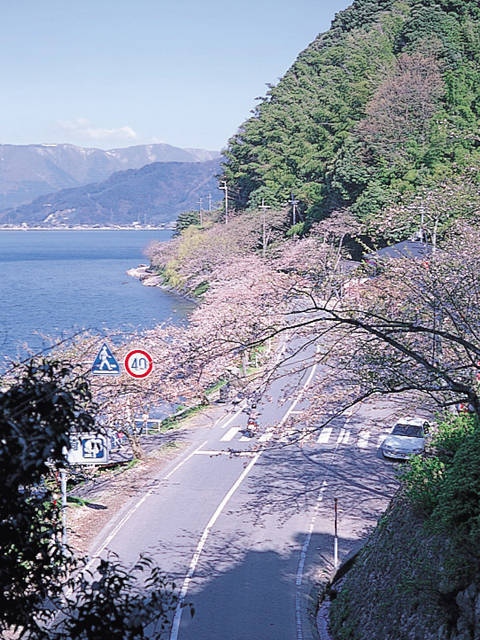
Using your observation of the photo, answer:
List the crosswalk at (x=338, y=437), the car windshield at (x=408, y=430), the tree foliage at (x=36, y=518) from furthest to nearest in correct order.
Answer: the crosswalk at (x=338, y=437), the car windshield at (x=408, y=430), the tree foliage at (x=36, y=518)

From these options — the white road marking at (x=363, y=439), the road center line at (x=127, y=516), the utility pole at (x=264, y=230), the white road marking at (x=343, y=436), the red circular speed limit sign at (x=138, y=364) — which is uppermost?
the utility pole at (x=264, y=230)

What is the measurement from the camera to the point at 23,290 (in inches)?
2248

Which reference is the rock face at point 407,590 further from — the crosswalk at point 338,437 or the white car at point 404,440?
the crosswalk at point 338,437

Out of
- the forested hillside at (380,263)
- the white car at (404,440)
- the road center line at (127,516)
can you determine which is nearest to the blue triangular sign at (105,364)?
the forested hillside at (380,263)

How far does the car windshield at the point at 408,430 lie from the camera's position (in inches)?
639

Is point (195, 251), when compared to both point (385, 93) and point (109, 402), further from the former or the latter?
point (109, 402)

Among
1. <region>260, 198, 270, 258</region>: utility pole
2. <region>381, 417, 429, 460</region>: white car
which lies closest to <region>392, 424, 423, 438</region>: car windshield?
<region>381, 417, 429, 460</region>: white car

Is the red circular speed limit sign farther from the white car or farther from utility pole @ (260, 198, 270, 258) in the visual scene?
utility pole @ (260, 198, 270, 258)

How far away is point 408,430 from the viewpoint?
16391 mm

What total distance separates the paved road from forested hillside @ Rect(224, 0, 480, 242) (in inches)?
505

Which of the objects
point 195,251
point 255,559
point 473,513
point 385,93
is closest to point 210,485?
point 255,559

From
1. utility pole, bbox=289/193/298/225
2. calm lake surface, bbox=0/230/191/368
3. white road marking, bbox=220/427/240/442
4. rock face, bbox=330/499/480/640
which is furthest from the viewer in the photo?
utility pole, bbox=289/193/298/225

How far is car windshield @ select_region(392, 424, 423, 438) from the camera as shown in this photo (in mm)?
16219

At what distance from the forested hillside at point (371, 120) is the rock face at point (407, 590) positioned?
1893 cm
